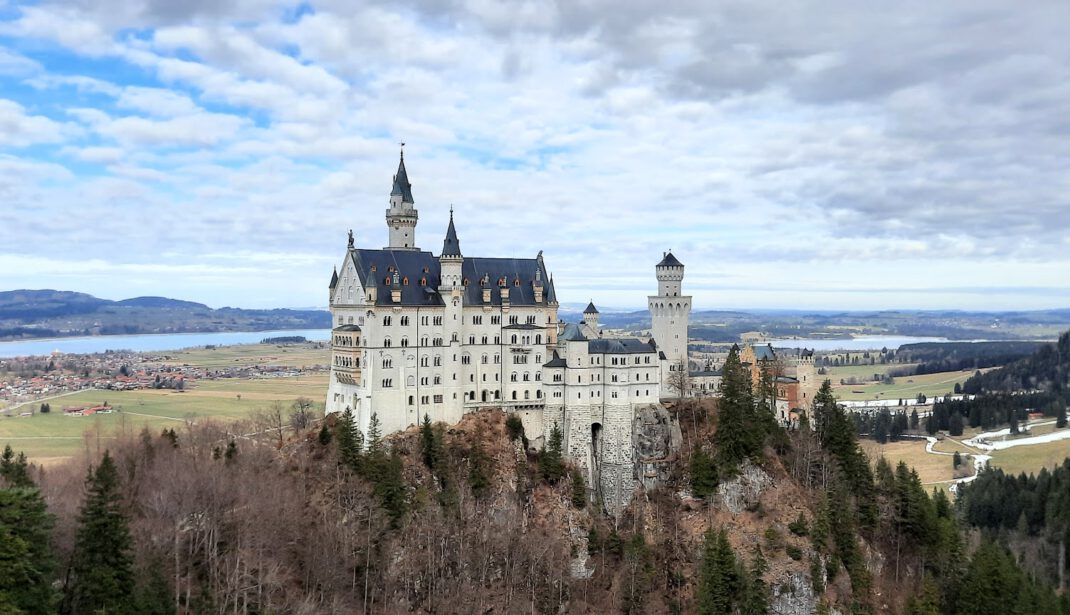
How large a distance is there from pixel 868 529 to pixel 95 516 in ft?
245

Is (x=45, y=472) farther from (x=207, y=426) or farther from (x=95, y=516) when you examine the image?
(x=95, y=516)

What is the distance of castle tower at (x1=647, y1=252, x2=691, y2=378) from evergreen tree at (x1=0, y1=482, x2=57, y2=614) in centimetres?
6745

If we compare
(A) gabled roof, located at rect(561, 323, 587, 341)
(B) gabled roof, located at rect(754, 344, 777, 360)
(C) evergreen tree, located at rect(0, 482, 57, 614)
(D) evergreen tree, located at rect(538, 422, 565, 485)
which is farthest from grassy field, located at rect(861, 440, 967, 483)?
(C) evergreen tree, located at rect(0, 482, 57, 614)

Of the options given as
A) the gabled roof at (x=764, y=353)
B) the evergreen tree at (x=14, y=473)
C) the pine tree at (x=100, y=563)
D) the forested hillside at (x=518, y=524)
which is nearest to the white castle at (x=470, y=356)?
the forested hillside at (x=518, y=524)

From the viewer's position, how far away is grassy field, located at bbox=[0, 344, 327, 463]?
349ft

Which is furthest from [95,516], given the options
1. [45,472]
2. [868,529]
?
[868,529]

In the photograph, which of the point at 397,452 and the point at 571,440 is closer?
the point at 397,452

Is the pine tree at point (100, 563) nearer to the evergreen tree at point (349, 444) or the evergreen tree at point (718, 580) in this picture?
the evergreen tree at point (349, 444)

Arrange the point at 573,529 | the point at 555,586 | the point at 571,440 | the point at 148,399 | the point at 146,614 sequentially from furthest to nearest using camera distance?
the point at 148,399
the point at 571,440
the point at 573,529
the point at 555,586
the point at 146,614

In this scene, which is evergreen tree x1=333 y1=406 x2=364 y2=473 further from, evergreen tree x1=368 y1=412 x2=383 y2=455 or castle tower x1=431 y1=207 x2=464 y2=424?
castle tower x1=431 y1=207 x2=464 y2=424

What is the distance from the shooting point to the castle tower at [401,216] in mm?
95438

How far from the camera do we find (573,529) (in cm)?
8544

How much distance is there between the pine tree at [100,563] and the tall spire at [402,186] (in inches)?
1919

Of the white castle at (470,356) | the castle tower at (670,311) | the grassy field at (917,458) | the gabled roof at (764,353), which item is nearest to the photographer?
the white castle at (470,356)
